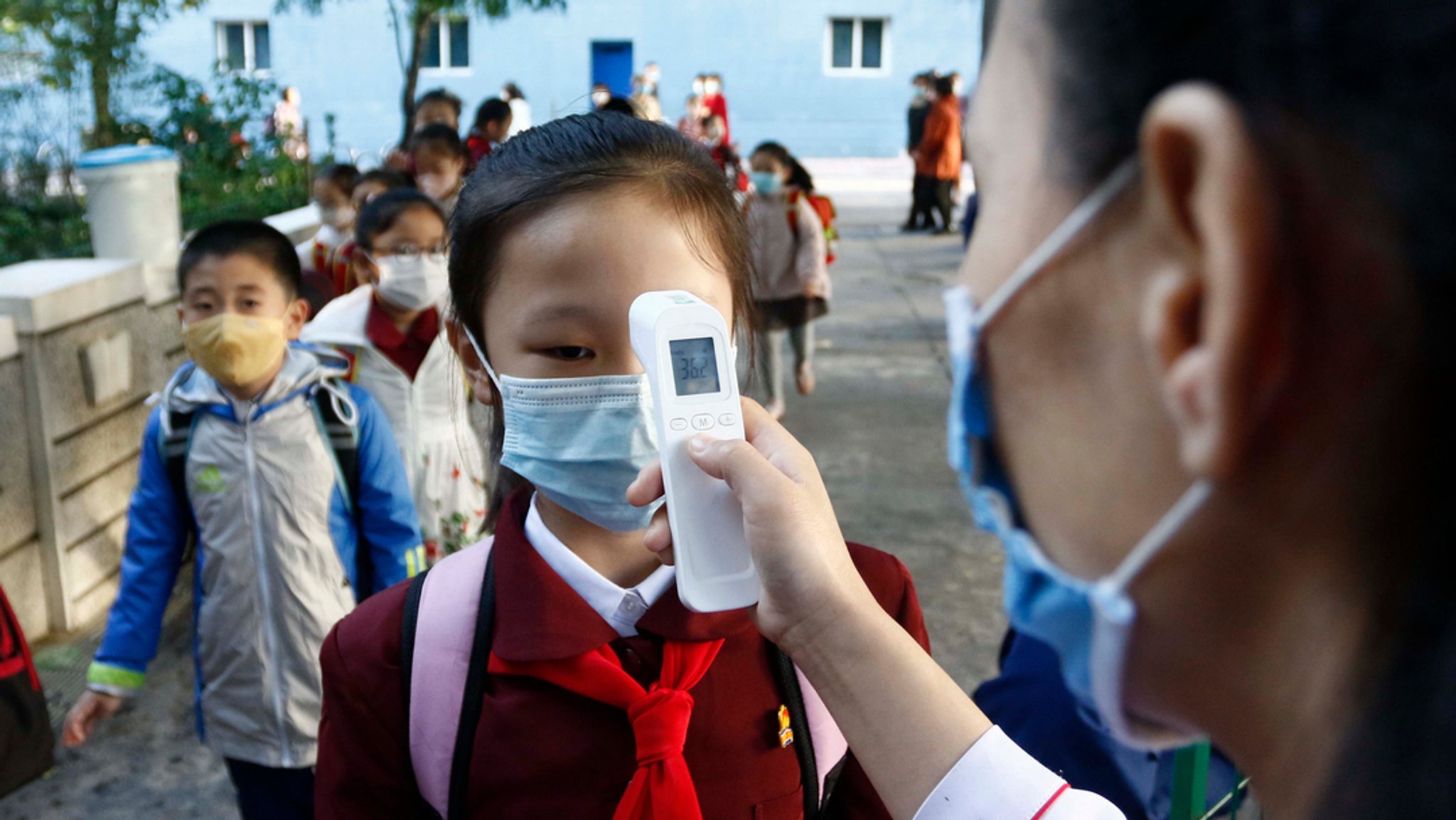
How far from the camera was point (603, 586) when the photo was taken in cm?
160

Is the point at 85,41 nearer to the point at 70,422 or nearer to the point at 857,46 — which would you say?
the point at 70,422

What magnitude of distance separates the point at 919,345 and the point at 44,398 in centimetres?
631

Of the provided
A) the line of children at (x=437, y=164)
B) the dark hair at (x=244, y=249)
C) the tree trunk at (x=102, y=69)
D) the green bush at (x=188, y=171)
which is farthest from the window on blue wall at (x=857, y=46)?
the dark hair at (x=244, y=249)

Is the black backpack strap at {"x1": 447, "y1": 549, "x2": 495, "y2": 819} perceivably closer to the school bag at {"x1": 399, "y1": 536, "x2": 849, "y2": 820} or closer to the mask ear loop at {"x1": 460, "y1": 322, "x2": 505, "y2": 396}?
the school bag at {"x1": 399, "y1": 536, "x2": 849, "y2": 820}

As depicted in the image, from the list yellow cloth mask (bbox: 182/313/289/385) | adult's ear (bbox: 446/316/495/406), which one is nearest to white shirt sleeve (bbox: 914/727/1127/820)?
adult's ear (bbox: 446/316/495/406)

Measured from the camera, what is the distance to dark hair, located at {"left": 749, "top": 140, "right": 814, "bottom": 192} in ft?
23.1

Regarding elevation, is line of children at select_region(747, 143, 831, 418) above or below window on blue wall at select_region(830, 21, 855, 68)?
below

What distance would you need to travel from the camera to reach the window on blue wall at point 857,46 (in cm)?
2361

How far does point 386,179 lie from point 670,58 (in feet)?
61.5

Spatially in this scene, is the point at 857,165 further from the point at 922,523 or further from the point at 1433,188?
the point at 1433,188

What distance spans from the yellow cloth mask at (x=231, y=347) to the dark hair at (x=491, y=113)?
594cm

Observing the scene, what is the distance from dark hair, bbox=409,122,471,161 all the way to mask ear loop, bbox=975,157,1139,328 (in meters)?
5.43

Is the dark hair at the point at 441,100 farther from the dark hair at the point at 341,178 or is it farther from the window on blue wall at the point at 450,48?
the window on blue wall at the point at 450,48

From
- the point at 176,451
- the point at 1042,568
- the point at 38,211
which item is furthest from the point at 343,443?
the point at 38,211
